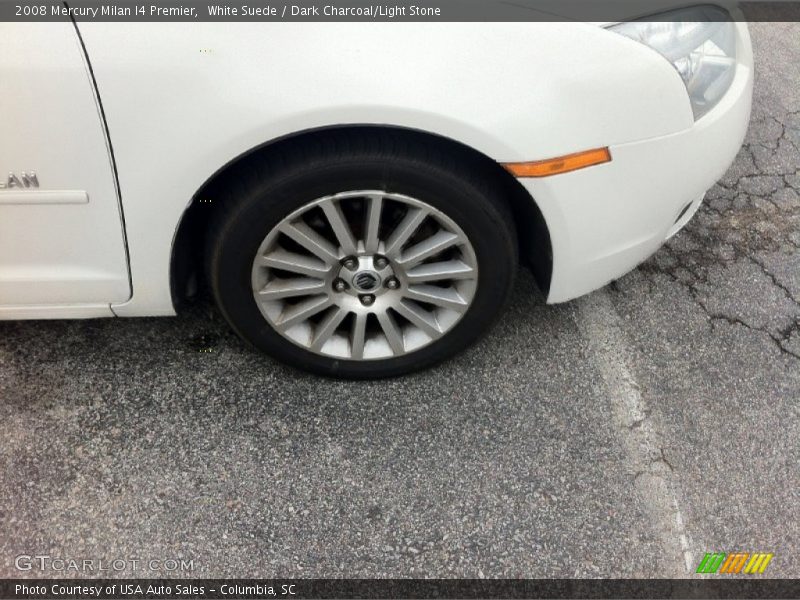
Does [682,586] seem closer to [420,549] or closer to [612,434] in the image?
[612,434]

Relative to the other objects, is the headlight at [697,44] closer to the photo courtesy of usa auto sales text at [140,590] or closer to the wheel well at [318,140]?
the wheel well at [318,140]

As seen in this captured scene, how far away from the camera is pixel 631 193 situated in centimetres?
189

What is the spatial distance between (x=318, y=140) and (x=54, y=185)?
0.65m

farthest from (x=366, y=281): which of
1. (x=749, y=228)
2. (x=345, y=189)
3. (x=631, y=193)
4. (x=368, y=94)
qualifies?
(x=749, y=228)

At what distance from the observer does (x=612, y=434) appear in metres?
2.12

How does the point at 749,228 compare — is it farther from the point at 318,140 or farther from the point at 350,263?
the point at 318,140

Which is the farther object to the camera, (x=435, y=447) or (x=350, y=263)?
(x=435, y=447)

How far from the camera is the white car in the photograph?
5.22 feet

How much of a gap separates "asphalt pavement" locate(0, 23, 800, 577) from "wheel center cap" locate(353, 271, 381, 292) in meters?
0.38

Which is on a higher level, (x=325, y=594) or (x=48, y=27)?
(x=48, y=27)

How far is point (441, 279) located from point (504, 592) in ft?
2.78

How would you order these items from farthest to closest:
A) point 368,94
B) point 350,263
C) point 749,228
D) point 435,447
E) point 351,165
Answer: point 749,228
point 435,447
point 350,263
point 351,165
point 368,94

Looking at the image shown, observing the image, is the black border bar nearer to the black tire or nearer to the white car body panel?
the black tire

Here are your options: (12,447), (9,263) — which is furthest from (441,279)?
(12,447)
